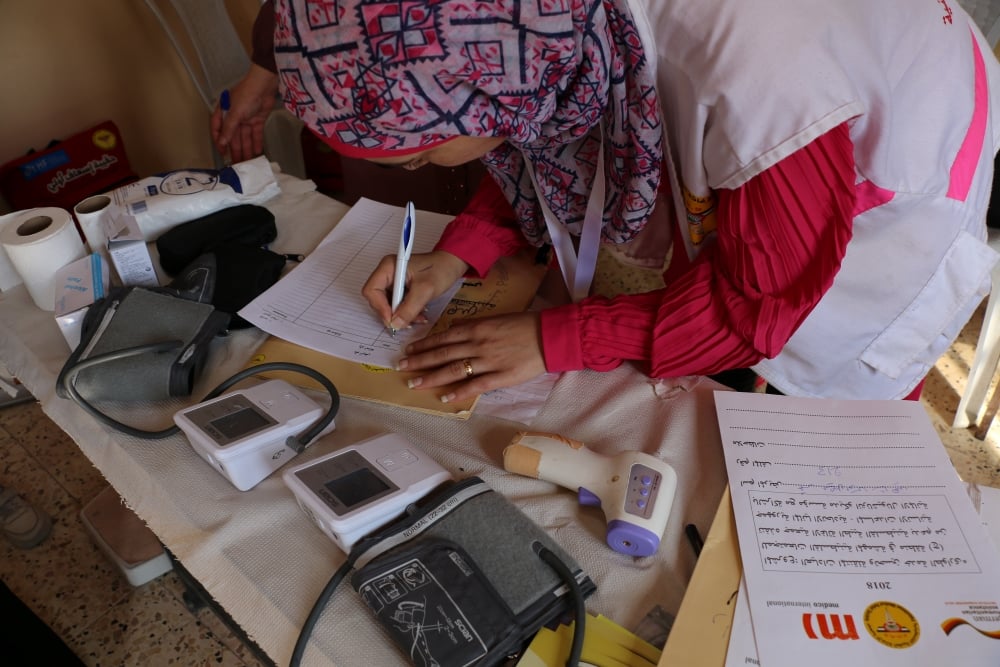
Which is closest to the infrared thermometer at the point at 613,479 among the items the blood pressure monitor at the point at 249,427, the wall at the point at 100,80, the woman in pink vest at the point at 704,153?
the woman in pink vest at the point at 704,153

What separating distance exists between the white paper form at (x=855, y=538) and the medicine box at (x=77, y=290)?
0.80 m

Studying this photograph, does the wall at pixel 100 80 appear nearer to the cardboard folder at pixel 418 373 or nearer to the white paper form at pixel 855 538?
the cardboard folder at pixel 418 373

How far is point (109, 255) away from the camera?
100 cm

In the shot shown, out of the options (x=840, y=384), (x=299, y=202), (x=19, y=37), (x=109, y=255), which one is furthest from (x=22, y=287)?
(x=840, y=384)

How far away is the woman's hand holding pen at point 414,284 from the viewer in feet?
3.02

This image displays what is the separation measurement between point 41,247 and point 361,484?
2.03ft

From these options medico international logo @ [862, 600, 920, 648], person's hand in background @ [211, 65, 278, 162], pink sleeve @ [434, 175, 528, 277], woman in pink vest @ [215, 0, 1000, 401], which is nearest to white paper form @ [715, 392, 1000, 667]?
medico international logo @ [862, 600, 920, 648]

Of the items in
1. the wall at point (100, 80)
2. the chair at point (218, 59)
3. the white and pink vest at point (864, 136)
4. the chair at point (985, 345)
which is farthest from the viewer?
the wall at point (100, 80)

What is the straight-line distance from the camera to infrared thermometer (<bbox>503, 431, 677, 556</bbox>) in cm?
64

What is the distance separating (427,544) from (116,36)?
1907mm

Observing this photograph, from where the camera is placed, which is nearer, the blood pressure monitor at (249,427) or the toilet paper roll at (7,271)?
the blood pressure monitor at (249,427)

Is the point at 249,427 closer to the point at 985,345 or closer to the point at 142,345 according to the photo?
the point at 142,345

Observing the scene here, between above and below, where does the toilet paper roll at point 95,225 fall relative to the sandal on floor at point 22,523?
above

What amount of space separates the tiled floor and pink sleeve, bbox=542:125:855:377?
0.81 meters
